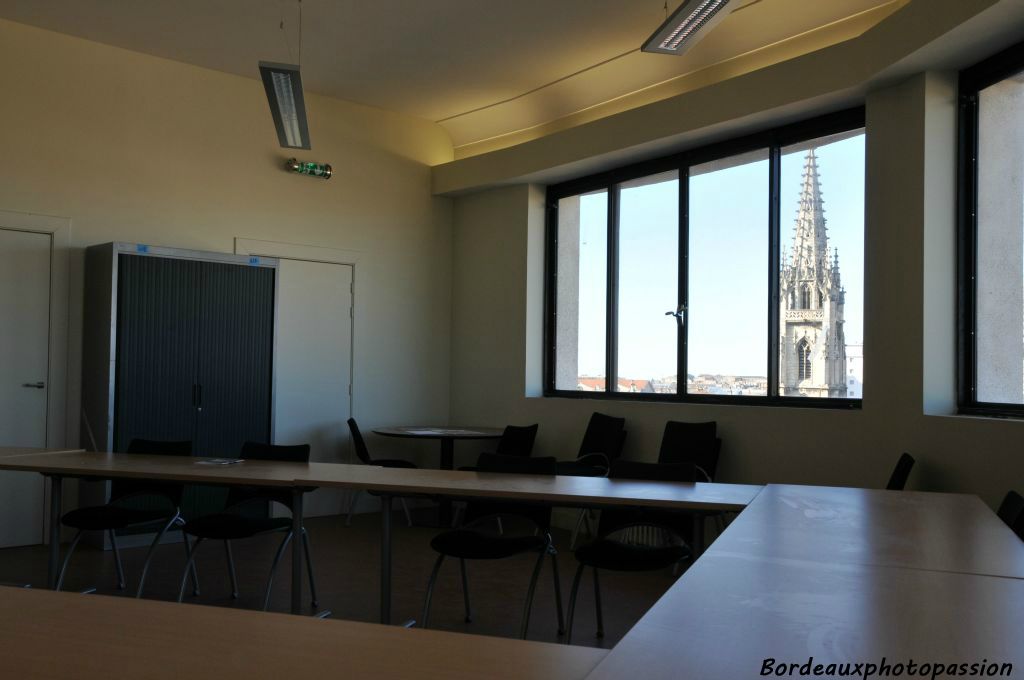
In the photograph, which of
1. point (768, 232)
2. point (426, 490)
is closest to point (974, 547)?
point (426, 490)

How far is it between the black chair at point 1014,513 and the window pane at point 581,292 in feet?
14.8

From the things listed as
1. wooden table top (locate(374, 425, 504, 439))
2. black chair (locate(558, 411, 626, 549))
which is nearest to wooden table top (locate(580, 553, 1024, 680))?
black chair (locate(558, 411, 626, 549))

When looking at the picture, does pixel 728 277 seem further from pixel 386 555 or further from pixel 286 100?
pixel 386 555

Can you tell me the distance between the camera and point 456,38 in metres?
6.67

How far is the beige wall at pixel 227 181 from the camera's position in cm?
654

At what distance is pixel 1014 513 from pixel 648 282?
434cm

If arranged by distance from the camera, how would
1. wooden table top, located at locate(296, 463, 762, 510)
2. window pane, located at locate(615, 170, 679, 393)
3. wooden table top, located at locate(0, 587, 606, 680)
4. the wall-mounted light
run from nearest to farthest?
1. wooden table top, located at locate(0, 587, 606, 680)
2. wooden table top, located at locate(296, 463, 762, 510)
3. window pane, located at locate(615, 170, 679, 393)
4. the wall-mounted light

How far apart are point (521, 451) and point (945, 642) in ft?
19.7

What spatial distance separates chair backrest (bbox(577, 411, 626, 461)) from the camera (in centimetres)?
705

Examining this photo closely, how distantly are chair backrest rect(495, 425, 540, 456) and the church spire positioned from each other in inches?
108

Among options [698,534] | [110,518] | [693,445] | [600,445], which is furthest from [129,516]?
[693,445]

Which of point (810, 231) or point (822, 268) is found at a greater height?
point (810, 231)

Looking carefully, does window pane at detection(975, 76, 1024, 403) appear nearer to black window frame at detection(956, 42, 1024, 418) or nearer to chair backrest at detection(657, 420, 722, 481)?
black window frame at detection(956, 42, 1024, 418)

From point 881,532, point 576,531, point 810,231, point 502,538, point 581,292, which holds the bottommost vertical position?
point 576,531
